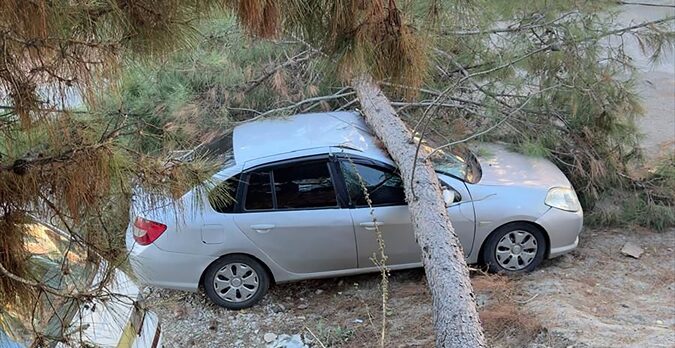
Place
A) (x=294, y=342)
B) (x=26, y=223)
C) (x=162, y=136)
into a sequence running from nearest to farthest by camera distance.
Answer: (x=26, y=223), (x=162, y=136), (x=294, y=342)

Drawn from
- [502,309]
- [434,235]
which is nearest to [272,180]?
[434,235]

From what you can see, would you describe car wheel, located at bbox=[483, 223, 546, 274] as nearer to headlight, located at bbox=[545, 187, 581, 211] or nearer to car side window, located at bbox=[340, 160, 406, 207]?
headlight, located at bbox=[545, 187, 581, 211]

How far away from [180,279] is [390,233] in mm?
1897

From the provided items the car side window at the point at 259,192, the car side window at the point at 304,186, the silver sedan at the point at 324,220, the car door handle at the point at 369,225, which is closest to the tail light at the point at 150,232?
the silver sedan at the point at 324,220

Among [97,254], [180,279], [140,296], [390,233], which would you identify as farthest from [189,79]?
[97,254]

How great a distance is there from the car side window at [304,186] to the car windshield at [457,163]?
100 cm

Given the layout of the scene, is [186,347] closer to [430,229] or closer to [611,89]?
[430,229]

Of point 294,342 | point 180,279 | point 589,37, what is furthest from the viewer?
point 589,37

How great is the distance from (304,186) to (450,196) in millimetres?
1300

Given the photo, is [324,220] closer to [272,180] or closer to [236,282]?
[272,180]

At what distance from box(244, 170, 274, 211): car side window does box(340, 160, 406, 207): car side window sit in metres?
0.67

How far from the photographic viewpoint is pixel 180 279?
5633 millimetres

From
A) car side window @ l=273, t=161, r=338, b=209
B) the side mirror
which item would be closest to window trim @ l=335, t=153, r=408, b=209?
car side window @ l=273, t=161, r=338, b=209

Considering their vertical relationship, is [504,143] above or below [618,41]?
below
